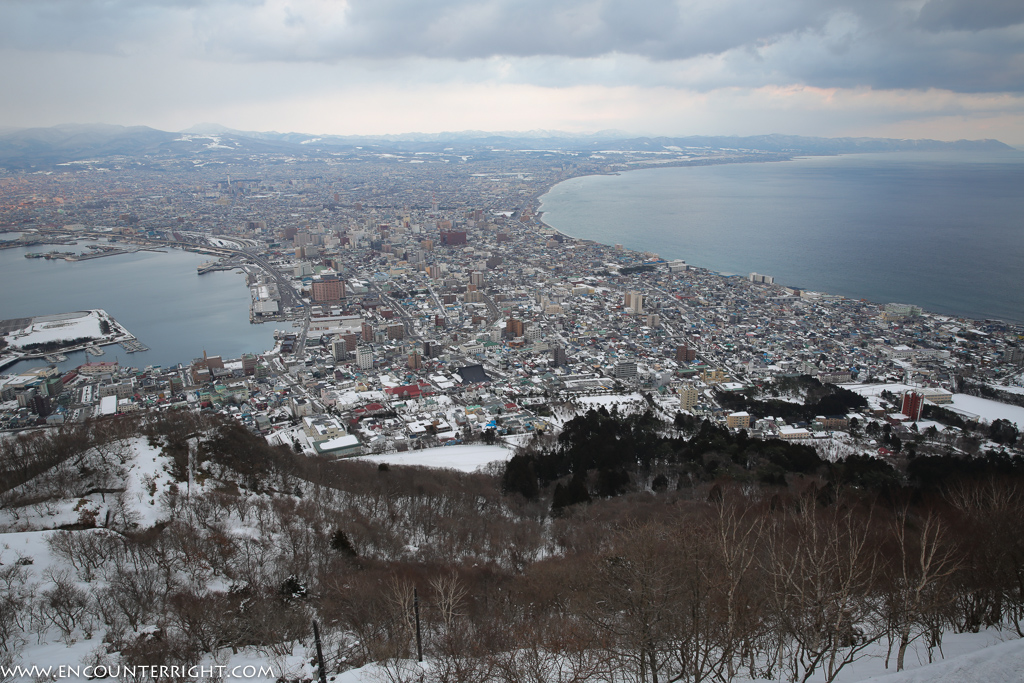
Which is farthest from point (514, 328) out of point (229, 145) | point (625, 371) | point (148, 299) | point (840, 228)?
point (229, 145)

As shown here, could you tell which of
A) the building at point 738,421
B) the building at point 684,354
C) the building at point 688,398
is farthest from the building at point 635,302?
the building at point 738,421

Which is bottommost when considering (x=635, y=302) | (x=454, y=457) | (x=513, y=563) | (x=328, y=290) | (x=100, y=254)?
(x=454, y=457)

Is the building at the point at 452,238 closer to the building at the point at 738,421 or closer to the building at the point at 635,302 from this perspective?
the building at the point at 635,302

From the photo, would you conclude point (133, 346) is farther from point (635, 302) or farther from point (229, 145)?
point (229, 145)

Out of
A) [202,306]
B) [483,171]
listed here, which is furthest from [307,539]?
[483,171]

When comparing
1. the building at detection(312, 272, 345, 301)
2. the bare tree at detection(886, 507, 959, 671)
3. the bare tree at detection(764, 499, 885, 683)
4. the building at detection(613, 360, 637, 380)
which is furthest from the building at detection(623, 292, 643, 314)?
the bare tree at detection(764, 499, 885, 683)

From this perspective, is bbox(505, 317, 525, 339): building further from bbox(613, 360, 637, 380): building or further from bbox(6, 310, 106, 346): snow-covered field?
bbox(6, 310, 106, 346): snow-covered field
